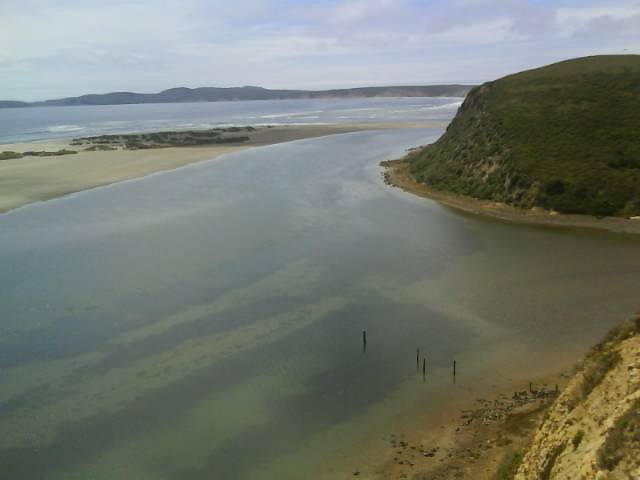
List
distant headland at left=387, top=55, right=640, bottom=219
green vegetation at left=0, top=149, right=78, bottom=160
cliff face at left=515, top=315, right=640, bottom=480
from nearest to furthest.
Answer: cliff face at left=515, top=315, right=640, bottom=480, distant headland at left=387, top=55, right=640, bottom=219, green vegetation at left=0, top=149, right=78, bottom=160

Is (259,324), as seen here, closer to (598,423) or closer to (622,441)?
(598,423)

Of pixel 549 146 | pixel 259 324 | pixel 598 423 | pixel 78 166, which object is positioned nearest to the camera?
pixel 598 423

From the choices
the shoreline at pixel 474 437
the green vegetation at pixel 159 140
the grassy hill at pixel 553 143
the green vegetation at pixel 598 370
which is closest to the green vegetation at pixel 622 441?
the green vegetation at pixel 598 370

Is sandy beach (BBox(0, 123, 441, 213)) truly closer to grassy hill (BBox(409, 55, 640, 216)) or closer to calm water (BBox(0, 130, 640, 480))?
Answer: calm water (BBox(0, 130, 640, 480))

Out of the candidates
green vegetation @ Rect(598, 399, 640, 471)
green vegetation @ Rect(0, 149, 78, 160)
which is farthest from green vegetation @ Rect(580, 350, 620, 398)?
green vegetation @ Rect(0, 149, 78, 160)

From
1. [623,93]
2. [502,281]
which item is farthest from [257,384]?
[623,93]

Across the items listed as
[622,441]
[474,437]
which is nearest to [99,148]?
[474,437]
